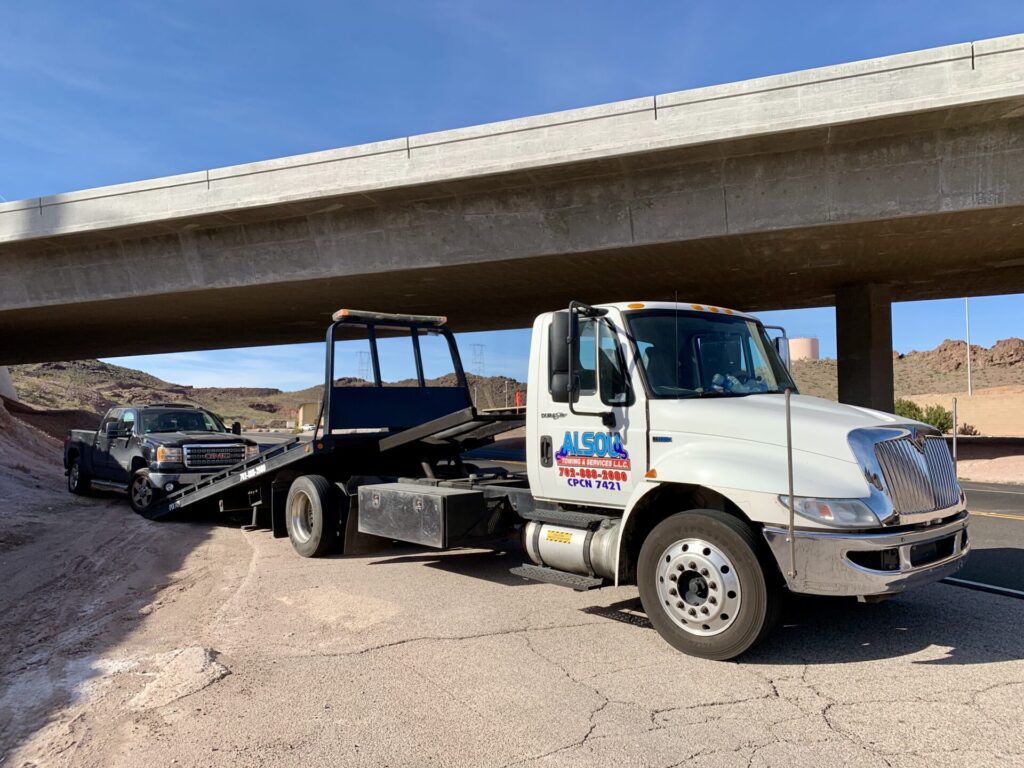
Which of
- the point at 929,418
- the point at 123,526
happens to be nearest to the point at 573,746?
the point at 123,526

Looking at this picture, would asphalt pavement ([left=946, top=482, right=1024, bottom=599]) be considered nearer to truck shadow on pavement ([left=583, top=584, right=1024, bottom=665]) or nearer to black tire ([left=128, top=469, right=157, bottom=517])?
truck shadow on pavement ([left=583, top=584, right=1024, bottom=665])

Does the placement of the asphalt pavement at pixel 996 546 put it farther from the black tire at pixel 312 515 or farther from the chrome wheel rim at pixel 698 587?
the black tire at pixel 312 515

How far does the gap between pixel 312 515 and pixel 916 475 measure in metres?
6.59

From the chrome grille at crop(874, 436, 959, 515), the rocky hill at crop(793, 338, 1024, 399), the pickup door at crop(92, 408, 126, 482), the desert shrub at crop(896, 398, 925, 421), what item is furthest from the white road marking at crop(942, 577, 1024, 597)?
the rocky hill at crop(793, 338, 1024, 399)

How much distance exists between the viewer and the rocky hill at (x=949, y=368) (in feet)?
240

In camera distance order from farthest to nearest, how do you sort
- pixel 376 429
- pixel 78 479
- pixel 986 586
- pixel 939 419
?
pixel 939 419
pixel 78 479
pixel 376 429
pixel 986 586

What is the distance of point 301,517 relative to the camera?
31.5ft

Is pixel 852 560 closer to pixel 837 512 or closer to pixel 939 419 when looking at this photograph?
pixel 837 512

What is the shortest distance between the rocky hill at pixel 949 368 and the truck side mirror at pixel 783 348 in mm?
66063

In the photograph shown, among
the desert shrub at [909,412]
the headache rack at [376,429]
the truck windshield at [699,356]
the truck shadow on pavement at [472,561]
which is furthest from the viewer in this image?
the desert shrub at [909,412]

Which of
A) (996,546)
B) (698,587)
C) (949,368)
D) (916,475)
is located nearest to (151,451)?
(698,587)

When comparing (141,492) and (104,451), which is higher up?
(104,451)

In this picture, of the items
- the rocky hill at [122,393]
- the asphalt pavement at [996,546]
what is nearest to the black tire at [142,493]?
the asphalt pavement at [996,546]

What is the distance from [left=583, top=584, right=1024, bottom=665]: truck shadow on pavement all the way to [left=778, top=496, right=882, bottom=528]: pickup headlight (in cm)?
107
